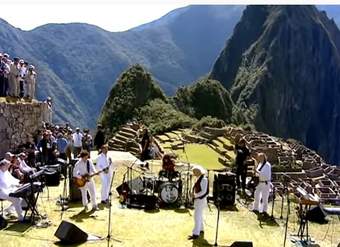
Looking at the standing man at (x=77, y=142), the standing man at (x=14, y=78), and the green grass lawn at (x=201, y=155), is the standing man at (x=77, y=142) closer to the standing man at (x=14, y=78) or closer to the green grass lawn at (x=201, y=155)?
the standing man at (x=14, y=78)

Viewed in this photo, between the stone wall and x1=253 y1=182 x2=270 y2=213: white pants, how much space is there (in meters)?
10.4

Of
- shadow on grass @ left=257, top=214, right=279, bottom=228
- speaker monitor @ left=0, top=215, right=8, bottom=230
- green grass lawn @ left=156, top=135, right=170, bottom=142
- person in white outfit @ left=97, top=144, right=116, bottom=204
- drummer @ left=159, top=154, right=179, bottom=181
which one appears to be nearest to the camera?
speaker monitor @ left=0, top=215, right=8, bottom=230

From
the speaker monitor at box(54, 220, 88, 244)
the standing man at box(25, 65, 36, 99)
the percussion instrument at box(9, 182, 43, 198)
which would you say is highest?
the standing man at box(25, 65, 36, 99)

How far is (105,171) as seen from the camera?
47.0 feet

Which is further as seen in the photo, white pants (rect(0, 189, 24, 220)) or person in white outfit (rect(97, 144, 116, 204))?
person in white outfit (rect(97, 144, 116, 204))

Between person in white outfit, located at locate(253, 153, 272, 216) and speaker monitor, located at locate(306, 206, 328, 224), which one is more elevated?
person in white outfit, located at locate(253, 153, 272, 216)

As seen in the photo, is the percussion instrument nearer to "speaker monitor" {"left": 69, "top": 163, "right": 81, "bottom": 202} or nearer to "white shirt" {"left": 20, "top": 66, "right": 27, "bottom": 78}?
"speaker monitor" {"left": 69, "top": 163, "right": 81, "bottom": 202}

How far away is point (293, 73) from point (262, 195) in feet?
489

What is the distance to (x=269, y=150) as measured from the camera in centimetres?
4147

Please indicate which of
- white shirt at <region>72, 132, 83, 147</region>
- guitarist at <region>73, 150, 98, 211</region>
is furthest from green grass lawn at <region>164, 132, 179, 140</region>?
guitarist at <region>73, 150, 98, 211</region>

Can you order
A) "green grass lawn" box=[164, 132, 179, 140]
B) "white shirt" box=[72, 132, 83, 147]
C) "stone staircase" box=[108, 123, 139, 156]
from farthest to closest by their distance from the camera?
"green grass lawn" box=[164, 132, 179, 140], "stone staircase" box=[108, 123, 139, 156], "white shirt" box=[72, 132, 83, 147]

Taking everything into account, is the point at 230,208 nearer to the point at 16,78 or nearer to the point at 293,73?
the point at 16,78

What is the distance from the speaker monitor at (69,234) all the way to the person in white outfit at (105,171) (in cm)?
299

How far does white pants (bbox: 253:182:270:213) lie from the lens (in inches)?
550
